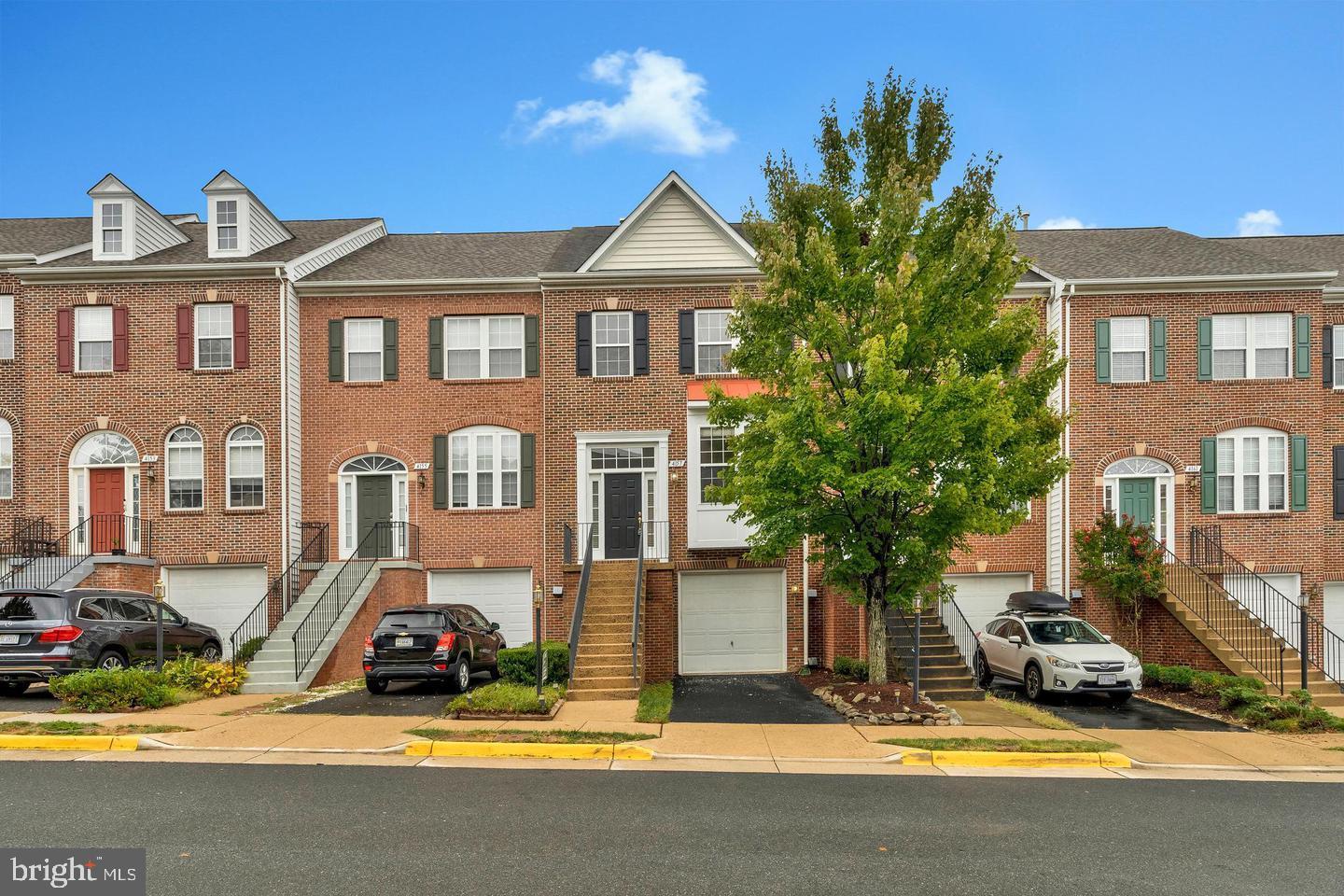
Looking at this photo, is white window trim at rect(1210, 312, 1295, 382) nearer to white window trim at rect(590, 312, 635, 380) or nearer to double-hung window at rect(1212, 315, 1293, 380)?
double-hung window at rect(1212, 315, 1293, 380)

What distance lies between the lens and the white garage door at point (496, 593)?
21109mm

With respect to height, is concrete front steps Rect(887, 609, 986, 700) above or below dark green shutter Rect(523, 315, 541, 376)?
below

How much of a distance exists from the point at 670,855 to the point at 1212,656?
15.5 m

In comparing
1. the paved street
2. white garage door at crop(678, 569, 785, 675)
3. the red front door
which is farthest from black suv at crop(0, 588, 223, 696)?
white garage door at crop(678, 569, 785, 675)

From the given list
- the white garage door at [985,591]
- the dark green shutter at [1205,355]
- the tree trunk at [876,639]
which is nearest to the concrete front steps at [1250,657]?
the white garage door at [985,591]

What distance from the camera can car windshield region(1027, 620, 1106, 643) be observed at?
1719 centimetres

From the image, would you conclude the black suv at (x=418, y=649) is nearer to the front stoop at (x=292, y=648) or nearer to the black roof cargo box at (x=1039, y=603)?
the front stoop at (x=292, y=648)

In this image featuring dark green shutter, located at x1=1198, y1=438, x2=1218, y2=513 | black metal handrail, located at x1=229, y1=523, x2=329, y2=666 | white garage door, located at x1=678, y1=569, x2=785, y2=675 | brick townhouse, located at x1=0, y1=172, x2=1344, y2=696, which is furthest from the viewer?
dark green shutter, located at x1=1198, y1=438, x2=1218, y2=513

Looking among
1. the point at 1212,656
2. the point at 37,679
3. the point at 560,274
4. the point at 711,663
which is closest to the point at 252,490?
the point at 37,679

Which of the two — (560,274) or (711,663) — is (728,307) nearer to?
(560,274)

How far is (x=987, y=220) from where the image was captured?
14.4 m

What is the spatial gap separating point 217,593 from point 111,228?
9.00 m

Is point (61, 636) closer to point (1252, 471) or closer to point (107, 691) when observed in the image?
point (107, 691)

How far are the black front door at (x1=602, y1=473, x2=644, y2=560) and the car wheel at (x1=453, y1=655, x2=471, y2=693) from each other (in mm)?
4957
